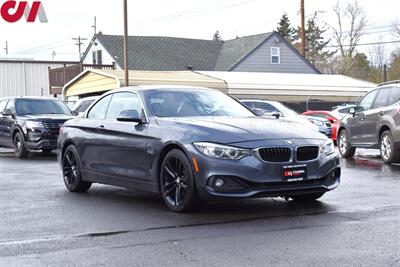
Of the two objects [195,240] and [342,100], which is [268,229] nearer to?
[195,240]

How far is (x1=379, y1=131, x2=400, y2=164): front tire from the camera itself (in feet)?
42.8

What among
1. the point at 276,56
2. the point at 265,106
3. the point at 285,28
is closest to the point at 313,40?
the point at 285,28

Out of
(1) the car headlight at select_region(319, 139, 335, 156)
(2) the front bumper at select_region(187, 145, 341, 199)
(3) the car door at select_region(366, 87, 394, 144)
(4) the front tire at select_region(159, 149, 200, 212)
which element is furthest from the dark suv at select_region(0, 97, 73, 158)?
(1) the car headlight at select_region(319, 139, 335, 156)

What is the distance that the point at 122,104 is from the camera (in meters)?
9.16

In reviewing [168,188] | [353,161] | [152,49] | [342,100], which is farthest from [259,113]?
[152,49]

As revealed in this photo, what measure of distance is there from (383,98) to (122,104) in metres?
6.71

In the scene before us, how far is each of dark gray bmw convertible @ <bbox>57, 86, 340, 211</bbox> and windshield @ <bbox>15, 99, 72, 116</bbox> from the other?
9031 millimetres

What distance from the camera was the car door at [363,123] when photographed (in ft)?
46.3

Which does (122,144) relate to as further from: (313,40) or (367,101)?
(313,40)

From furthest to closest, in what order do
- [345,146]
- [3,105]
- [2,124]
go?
1. [3,105]
2. [2,124]
3. [345,146]

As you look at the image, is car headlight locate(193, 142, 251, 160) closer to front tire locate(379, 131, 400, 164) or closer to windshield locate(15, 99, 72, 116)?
front tire locate(379, 131, 400, 164)

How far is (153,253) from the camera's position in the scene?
19.0 feet

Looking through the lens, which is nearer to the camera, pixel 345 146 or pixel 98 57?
pixel 345 146

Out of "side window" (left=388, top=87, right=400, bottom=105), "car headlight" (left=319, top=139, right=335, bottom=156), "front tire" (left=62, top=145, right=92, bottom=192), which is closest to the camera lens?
"car headlight" (left=319, top=139, right=335, bottom=156)
